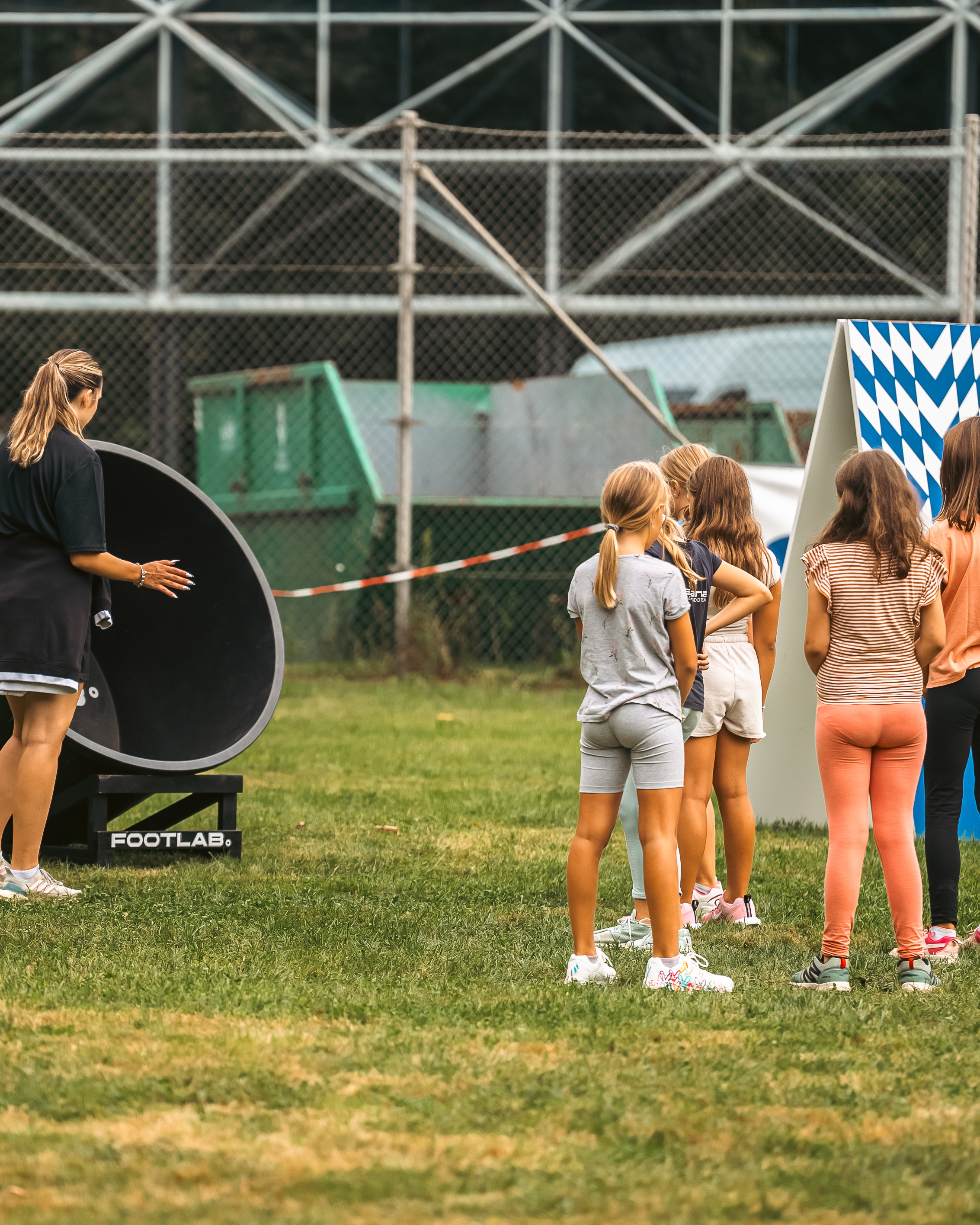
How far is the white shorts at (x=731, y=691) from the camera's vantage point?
512 centimetres

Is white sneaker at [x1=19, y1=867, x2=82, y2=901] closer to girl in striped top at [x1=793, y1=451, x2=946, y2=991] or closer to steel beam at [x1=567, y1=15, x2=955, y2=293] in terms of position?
girl in striped top at [x1=793, y1=451, x2=946, y2=991]

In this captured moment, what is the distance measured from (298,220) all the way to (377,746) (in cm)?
956

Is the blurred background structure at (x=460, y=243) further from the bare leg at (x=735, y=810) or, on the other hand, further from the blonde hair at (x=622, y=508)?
the blonde hair at (x=622, y=508)

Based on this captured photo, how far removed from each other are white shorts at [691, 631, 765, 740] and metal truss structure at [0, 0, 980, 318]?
828cm

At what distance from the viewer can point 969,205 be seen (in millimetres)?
10617

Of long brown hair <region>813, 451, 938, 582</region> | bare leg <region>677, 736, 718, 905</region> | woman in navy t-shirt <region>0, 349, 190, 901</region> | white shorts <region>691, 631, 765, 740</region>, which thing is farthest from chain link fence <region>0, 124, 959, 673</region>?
long brown hair <region>813, 451, 938, 582</region>

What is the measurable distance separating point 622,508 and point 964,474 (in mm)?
1202

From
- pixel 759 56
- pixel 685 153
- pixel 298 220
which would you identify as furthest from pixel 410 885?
pixel 759 56

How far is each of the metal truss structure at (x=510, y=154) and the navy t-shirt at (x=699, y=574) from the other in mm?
8697

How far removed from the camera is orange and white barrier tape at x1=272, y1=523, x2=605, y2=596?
449 inches

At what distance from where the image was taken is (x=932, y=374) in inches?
258

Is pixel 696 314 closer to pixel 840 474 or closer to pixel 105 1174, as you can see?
pixel 840 474

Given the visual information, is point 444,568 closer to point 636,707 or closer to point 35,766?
point 35,766

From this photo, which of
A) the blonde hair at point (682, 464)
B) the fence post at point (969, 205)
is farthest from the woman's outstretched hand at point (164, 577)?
the fence post at point (969, 205)
